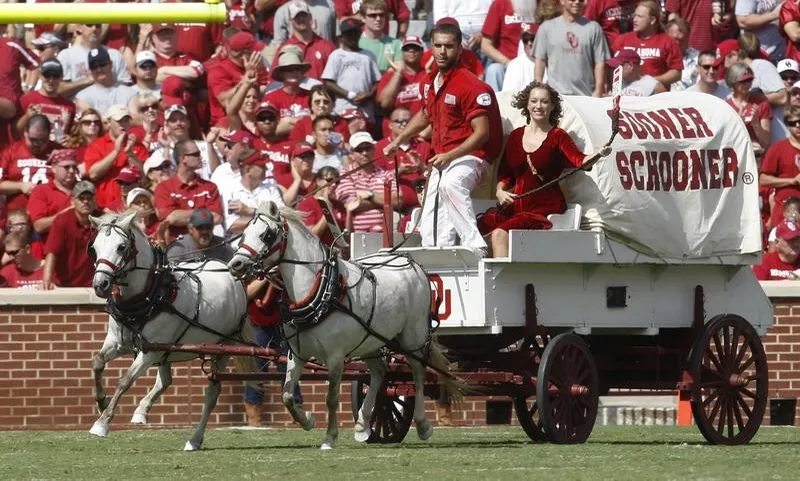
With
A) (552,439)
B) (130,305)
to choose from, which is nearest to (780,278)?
(552,439)

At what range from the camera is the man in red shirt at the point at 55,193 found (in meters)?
19.9

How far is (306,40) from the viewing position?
2261 centimetres

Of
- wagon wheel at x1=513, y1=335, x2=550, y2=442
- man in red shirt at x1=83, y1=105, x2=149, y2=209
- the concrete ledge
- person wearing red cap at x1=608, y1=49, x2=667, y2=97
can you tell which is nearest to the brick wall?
the concrete ledge

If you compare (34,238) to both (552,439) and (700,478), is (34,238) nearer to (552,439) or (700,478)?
(552,439)

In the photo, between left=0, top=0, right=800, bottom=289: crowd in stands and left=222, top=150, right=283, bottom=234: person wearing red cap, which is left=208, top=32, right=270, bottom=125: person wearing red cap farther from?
left=222, top=150, right=283, bottom=234: person wearing red cap

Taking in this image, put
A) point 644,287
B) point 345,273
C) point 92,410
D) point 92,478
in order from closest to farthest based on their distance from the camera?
point 92,478
point 345,273
point 644,287
point 92,410

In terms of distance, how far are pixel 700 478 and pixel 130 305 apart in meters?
5.52

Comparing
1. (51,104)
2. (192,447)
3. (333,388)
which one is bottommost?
(192,447)

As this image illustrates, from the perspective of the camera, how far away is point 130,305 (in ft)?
49.8

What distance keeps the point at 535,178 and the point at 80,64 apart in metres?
8.95

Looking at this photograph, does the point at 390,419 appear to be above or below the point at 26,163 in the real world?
below

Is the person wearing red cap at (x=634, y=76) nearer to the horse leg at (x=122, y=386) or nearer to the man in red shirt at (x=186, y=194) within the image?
the man in red shirt at (x=186, y=194)

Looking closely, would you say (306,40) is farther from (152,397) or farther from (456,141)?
(456,141)

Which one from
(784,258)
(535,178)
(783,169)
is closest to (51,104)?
(783,169)
